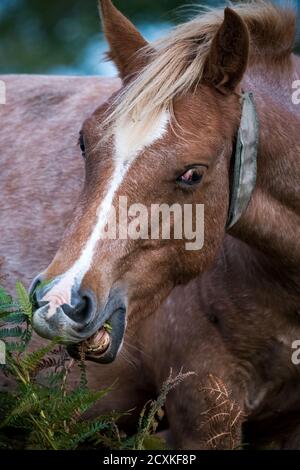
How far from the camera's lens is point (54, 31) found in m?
15.2

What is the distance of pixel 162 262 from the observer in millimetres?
4320

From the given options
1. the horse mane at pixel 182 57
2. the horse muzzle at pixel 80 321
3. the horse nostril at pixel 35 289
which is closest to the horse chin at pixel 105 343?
the horse muzzle at pixel 80 321

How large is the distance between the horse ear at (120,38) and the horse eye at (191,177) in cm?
74

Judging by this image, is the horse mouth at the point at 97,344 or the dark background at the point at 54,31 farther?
the dark background at the point at 54,31

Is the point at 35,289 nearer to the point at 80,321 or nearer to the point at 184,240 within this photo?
the point at 80,321

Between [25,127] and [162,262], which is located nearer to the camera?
[162,262]

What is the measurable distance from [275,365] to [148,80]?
1.64 m

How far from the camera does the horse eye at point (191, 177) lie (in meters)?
4.18

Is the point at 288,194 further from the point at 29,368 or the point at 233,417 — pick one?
the point at 29,368

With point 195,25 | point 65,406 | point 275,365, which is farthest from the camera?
point 275,365

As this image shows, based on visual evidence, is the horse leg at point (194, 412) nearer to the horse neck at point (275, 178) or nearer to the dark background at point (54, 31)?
the horse neck at point (275, 178)

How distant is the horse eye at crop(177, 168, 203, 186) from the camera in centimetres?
418

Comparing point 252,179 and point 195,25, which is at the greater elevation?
point 195,25
